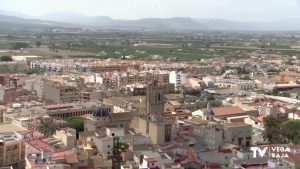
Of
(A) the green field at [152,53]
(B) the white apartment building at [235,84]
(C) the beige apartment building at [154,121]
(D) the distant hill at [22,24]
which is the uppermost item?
(C) the beige apartment building at [154,121]

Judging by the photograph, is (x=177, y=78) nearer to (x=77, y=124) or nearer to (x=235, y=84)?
(x=235, y=84)

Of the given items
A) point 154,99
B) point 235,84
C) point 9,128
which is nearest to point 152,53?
point 235,84

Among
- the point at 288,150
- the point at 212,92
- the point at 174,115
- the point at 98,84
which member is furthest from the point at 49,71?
the point at 288,150

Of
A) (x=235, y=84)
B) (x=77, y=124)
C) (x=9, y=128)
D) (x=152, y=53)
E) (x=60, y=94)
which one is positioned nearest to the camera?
(x=9, y=128)

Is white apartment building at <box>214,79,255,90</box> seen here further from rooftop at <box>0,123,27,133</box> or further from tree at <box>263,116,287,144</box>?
rooftop at <box>0,123,27,133</box>

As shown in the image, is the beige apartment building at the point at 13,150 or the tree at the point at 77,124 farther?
the tree at the point at 77,124

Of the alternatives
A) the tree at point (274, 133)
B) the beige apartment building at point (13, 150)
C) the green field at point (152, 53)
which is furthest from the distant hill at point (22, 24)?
→ the tree at point (274, 133)

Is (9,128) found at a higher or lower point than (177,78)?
higher

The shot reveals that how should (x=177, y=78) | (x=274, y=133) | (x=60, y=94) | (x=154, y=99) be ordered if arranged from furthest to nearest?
(x=177, y=78) < (x=60, y=94) < (x=154, y=99) < (x=274, y=133)

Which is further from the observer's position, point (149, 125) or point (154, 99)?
point (154, 99)

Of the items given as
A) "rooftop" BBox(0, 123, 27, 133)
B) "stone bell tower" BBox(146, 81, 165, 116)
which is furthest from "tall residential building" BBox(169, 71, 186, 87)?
"rooftop" BBox(0, 123, 27, 133)

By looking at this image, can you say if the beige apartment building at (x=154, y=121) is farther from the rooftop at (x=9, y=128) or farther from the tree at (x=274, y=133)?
the rooftop at (x=9, y=128)

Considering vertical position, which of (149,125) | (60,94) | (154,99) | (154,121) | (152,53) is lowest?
(152,53)
